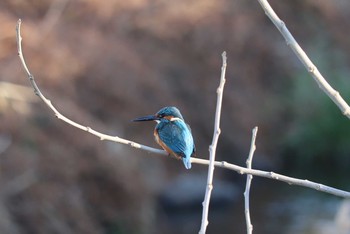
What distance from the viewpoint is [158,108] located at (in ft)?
45.1

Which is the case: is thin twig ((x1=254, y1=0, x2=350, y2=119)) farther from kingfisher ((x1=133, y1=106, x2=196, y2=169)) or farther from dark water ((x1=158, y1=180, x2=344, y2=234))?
dark water ((x1=158, y1=180, x2=344, y2=234))

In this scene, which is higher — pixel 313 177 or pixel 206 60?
pixel 206 60

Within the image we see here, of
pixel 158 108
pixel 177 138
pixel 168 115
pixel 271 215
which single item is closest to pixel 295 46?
pixel 177 138

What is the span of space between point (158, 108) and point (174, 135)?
10005 millimetres

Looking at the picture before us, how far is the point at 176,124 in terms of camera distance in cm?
384

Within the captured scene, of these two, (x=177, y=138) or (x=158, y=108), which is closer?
(x=177, y=138)

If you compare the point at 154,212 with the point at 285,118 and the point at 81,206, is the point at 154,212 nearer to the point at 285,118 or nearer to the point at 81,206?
the point at 81,206

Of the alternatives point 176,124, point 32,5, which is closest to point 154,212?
point 32,5

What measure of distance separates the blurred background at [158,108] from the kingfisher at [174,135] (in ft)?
18.9

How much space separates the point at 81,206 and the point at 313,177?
4.72 m

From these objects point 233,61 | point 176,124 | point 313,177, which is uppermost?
point 233,61

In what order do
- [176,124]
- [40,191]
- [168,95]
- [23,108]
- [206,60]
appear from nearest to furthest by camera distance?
[176,124], [40,191], [23,108], [168,95], [206,60]

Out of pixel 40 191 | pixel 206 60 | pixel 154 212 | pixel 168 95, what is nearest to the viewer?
pixel 40 191

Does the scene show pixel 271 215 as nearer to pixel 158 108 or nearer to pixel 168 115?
pixel 158 108
